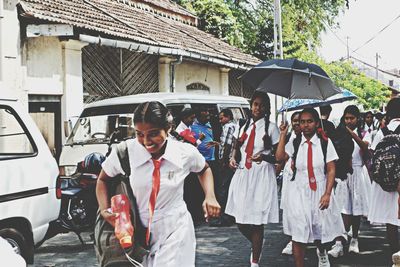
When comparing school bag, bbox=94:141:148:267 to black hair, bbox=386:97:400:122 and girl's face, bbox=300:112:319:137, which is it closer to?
girl's face, bbox=300:112:319:137

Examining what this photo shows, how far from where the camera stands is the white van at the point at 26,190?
18.8 feet

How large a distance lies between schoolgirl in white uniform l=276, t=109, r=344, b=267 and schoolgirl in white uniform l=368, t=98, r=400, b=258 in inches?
24.6

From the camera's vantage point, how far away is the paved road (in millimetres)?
7000

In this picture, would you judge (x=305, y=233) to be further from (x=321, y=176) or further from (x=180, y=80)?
(x=180, y=80)

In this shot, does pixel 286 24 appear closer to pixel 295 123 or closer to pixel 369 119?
pixel 369 119

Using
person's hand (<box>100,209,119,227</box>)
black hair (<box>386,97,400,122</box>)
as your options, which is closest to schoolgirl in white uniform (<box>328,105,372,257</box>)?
black hair (<box>386,97,400,122</box>)

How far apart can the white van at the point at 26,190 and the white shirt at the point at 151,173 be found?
2.24 meters

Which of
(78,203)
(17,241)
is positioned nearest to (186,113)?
(78,203)

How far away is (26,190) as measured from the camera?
19.5 ft

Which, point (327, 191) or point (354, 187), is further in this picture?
point (354, 187)

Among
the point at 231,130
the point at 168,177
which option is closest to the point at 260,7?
the point at 231,130

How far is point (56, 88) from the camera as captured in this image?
480 inches

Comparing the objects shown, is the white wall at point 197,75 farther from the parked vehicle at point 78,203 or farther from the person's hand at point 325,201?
the person's hand at point 325,201

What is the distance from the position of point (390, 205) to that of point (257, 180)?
1.45 m
